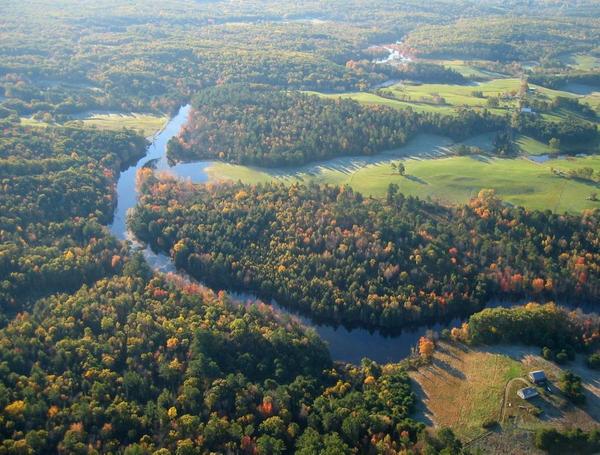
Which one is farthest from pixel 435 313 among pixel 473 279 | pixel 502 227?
pixel 502 227

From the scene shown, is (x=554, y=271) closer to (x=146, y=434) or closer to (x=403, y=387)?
(x=403, y=387)

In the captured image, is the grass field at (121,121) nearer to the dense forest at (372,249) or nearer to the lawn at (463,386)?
the dense forest at (372,249)

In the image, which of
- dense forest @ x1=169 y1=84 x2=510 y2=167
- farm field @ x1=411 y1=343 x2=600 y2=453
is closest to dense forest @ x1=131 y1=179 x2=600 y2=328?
farm field @ x1=411 y1=343 x2=600 y2=453

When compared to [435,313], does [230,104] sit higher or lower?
higher

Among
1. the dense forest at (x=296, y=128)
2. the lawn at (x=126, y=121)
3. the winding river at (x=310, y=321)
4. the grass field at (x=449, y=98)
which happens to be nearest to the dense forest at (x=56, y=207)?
the winding river at (x=310, y=321)

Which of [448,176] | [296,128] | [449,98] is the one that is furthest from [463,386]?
[449,98]

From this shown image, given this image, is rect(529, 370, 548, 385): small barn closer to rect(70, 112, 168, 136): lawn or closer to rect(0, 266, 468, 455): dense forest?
rect(0, 266, 468, 455): dense forest
